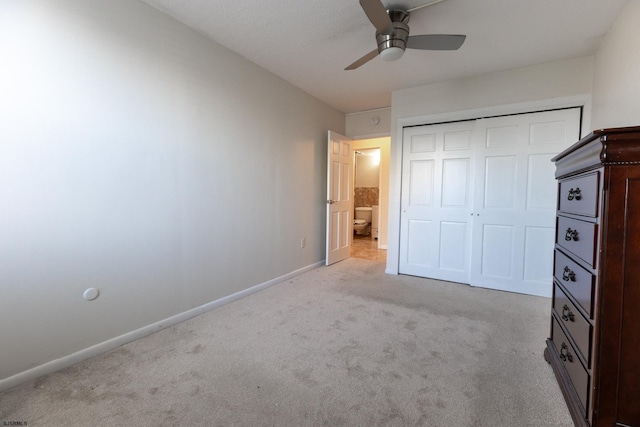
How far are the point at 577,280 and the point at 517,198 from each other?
7.09ft

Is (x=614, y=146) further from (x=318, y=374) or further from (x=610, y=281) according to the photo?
(x=318, y=374)

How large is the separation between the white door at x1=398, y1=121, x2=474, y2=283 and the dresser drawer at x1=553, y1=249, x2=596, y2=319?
74.2 inches

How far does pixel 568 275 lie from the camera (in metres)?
1.47

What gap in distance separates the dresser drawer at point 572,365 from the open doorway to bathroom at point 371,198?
3.33 m

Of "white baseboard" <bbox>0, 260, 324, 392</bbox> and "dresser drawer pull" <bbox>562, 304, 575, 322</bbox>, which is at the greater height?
"dresser drawer pull" <bbox>562, 304, 575, 322</bbox>

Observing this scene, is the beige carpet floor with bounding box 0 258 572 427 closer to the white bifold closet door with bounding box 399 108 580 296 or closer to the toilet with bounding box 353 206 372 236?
the white bifold closet door with bounding box 399 108 580 296

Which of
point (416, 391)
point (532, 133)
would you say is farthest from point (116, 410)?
point (532, 133)

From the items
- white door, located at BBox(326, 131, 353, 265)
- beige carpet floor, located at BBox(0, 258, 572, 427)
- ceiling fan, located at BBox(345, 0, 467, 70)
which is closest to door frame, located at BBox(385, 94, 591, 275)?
white door, located at BBox(326, 131, 353, 265)

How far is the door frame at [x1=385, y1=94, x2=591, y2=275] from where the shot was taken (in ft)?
9.57

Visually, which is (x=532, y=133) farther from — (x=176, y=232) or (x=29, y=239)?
(x=29, y=239)

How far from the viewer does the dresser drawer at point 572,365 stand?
1.24 metres

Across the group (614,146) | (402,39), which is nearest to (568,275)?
(614,146)

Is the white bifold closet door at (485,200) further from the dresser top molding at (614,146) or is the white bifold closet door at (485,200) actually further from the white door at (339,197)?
the dresser top molding at (614,146)

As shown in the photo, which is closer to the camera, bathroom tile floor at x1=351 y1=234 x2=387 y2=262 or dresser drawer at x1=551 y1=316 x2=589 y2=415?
dresser drawer at x1=551 y1=316 x2=589 y2=415
